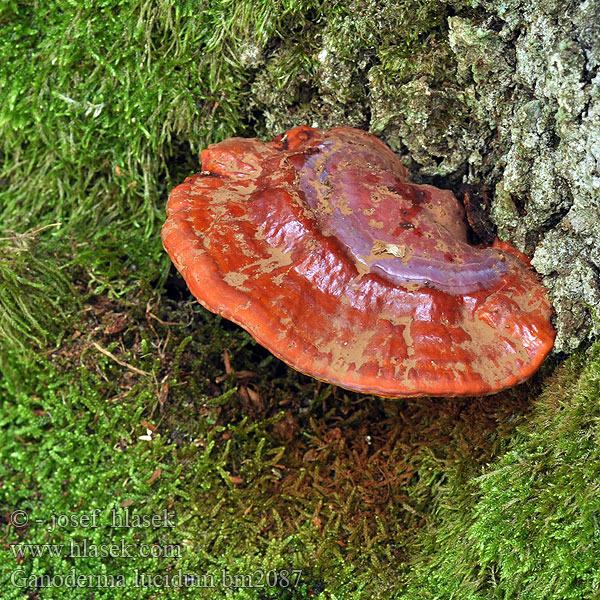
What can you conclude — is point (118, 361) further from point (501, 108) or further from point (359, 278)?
point (501, 108)

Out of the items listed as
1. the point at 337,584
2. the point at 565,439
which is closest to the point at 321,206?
the point at 565,439

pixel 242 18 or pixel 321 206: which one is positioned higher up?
pixel 242 18

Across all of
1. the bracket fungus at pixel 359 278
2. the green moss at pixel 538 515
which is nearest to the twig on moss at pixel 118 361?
the bracket fungus at pixel 359 278

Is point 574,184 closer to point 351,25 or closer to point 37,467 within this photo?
point 351,25

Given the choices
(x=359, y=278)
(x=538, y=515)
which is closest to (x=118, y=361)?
(x=359, y=278)

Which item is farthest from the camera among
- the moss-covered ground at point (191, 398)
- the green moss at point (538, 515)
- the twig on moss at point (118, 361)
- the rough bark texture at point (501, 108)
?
the twig on moss at point (118, 361)

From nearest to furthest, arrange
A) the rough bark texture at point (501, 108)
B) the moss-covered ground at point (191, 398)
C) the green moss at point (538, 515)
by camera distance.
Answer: the green moss at point (538, 515) → the rough bark texture at point (501, 108) → the moss-covered ground at point (191, 398)

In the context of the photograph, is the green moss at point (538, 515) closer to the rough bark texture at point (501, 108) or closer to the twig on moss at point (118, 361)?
the rough bark texture at point (501, 108)

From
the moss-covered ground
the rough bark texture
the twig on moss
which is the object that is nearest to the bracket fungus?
the rough bark texture
